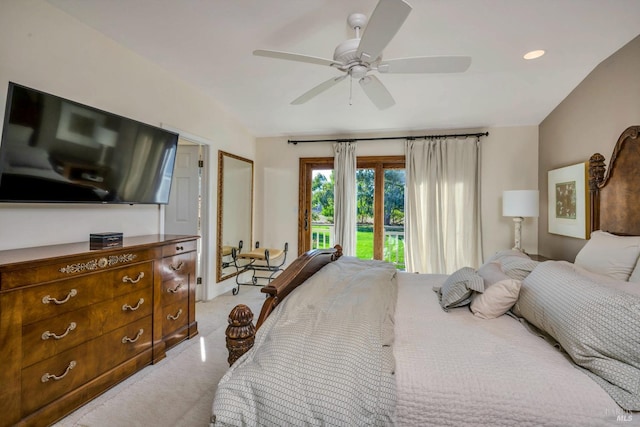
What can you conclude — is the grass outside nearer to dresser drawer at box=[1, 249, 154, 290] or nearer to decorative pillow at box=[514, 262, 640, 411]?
dresser drawer at box=[1, 249, 154, 290]

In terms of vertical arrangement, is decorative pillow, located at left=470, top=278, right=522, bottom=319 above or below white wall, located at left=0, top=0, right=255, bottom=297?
below

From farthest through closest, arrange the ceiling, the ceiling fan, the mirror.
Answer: the mirror < the ceiling < the ceiling fan

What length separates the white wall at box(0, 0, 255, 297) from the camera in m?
1.85

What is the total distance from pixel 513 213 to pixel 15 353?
4.39 metres

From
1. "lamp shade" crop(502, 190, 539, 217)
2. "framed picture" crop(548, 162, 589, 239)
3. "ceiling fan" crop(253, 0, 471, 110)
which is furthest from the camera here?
"lamp shade" crop(502, 190, 539, 217)

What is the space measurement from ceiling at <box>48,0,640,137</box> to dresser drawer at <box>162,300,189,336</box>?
90.1 inches

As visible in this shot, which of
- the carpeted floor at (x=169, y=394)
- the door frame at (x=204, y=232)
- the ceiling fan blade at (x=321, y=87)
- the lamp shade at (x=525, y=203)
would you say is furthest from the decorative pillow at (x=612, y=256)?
the door frame at (x=204, y=232)

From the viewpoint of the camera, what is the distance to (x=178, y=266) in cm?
264

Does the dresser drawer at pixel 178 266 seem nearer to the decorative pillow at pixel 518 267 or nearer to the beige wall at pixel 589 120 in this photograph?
the decorative pillow at pixel 518 267

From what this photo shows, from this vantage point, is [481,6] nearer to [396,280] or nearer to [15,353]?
[396,280]

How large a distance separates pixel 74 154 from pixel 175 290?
1.29 metres

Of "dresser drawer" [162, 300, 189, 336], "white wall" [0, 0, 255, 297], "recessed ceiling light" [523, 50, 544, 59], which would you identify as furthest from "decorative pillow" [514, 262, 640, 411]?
"white wall" [0, 0, 255, 297]

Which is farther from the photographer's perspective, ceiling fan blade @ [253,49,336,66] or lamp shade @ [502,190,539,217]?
lamp shade @ [502,190,539,217]

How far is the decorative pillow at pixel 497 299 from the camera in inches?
63.7
